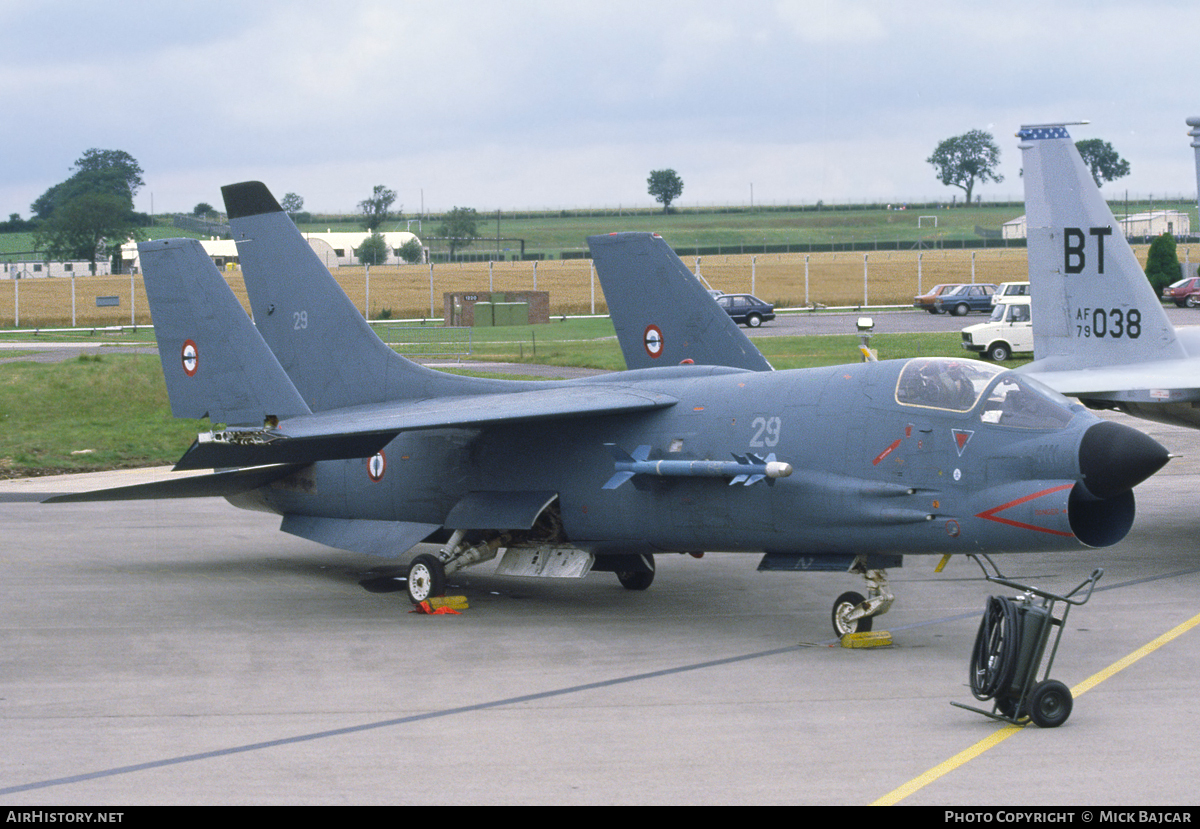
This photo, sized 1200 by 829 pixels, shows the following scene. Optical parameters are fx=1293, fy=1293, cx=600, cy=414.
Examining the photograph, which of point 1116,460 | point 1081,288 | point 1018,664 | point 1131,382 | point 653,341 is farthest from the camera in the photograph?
point 1081,288

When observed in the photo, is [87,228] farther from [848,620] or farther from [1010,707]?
[1010,707]

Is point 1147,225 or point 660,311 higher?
point 1147,225

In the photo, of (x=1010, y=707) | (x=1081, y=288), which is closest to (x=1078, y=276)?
(x=1081, y=288)

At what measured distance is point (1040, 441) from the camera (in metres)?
11.8

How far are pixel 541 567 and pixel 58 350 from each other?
37825 millimetres

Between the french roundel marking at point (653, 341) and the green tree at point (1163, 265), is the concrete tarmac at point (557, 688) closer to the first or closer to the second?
the french roundel marking at point (653, 341)

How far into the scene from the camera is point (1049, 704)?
9.80 metres

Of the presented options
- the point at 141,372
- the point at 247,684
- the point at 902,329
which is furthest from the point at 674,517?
the point at 902,329

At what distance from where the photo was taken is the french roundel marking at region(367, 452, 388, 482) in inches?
624

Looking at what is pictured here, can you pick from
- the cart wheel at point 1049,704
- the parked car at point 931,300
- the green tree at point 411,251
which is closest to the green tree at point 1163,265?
the parked car at point 931,300

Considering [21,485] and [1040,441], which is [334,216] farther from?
[1040,441]

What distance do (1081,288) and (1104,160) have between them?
96.6 metres

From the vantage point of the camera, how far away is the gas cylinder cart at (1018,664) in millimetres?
9633

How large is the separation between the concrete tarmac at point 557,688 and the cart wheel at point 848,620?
0.23m
